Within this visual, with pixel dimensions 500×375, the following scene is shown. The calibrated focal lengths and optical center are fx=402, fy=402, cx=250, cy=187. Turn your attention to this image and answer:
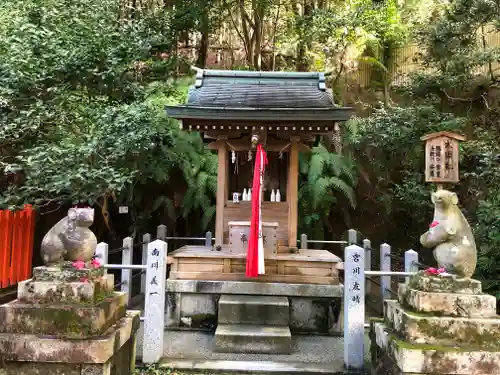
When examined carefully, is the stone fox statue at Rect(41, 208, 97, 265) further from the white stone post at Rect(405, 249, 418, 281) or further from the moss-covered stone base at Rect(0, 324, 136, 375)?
the white stone post at Rect(405, 249, 418, 281)

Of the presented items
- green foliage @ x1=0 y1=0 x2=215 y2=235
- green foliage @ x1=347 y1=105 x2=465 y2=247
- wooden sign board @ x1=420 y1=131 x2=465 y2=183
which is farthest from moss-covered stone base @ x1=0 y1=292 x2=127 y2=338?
green foliage @ x1=347 y1=105 x2=465 y2=247

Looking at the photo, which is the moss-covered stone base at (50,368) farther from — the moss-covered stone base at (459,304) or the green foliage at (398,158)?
the green foliage at (398,158)

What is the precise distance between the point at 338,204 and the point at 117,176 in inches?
266

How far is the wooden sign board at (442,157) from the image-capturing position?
4180 millimetres

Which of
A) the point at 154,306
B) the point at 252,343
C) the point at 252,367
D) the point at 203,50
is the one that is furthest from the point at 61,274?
the point at 203,50

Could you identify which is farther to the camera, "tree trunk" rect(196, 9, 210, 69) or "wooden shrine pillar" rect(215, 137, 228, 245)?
"tree trunk" rect(196, 9, 210, 69)

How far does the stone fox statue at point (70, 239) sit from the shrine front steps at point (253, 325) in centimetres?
254

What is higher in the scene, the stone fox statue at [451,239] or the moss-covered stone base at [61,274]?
the stone fox statue at [451,239]

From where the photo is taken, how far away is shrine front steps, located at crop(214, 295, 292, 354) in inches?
223

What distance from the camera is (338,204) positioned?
1181cm

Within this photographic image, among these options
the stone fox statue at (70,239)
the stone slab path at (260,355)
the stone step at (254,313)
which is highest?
the stone fox statue at (70,239)

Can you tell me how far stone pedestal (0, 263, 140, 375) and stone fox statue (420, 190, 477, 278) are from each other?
3.25 meters

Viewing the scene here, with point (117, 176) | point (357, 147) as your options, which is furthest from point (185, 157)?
point (357, 147)

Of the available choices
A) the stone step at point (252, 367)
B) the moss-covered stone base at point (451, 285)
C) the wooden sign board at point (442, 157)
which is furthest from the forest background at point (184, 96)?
the moss-covered stone base at point (451, 285)
